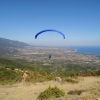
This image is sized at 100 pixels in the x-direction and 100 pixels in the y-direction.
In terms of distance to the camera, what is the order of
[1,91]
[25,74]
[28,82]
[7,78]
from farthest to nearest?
[25,74] → [7,78] → [28,82] → [1,91]

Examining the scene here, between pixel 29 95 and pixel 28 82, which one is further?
pixel 28 82

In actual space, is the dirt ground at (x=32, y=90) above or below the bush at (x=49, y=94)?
below

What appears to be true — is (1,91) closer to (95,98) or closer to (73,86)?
(73,86)

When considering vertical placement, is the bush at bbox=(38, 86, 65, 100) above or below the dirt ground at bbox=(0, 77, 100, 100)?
above

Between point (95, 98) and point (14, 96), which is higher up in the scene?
point (95, 98)

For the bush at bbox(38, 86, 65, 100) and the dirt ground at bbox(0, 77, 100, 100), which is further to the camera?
the bush at bbox(38, 86, 65, 100)

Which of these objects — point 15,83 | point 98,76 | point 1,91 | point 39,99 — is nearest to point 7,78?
point 15,83

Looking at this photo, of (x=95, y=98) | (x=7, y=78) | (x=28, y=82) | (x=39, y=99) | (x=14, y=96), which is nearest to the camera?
(x=95, y=98)

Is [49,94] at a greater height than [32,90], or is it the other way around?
[49,94]

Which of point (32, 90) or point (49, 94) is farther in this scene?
point (32, 90)

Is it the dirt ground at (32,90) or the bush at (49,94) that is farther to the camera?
the bush at (49,94)
